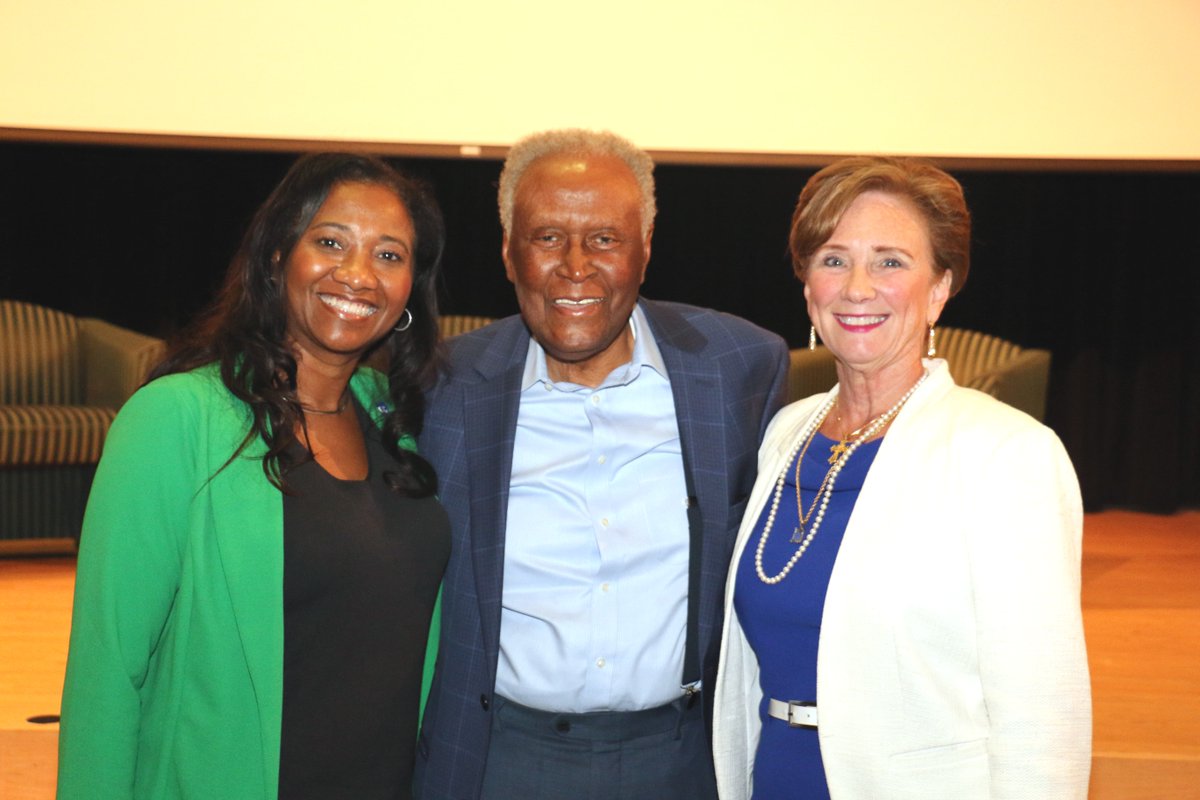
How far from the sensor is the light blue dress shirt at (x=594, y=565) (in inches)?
82.7

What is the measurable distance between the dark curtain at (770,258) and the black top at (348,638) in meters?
4.40

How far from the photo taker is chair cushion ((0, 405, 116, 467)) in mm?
4918

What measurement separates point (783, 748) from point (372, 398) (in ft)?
3.21

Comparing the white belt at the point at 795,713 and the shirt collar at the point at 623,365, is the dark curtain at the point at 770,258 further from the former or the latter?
the white belt at the point at 795,713

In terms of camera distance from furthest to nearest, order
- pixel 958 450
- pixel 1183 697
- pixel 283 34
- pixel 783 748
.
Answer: pixel 283 34 → pixel 1183 697 → pixel 783 748 → pixel 958 450

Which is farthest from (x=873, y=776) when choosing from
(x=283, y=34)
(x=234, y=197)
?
(x=234, y=197)

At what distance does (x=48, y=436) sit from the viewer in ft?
16.3

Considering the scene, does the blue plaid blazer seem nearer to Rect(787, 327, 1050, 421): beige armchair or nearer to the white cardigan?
the white cardigan

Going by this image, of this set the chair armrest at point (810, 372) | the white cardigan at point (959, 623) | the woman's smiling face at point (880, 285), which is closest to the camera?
the white cardigan at point (959, 623)

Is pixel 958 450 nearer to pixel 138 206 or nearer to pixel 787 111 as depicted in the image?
pixel 787 111

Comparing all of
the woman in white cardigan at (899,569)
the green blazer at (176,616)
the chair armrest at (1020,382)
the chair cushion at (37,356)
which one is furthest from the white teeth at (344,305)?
the chair cushion at (37,356)

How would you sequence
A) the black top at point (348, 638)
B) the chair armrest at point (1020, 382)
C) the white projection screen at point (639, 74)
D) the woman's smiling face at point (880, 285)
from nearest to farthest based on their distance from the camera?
the black top at point (348, 638) → the woman's smiling face at point (880, 285) → the white projection screen at point (639, 74) → the chair armrest at point (1020, 382)

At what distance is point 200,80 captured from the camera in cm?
427

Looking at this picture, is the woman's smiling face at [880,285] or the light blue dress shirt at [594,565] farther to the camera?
the light blue dress shirt at [594,565]
